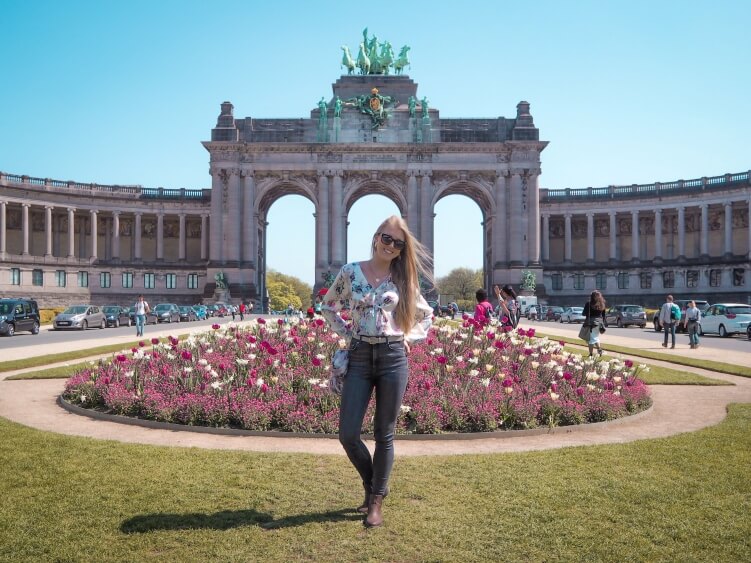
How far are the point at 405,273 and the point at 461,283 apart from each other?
5736 inches

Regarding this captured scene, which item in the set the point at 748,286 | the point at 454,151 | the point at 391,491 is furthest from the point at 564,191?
the point at 391,491

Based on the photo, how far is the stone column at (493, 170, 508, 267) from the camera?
78.9 meters

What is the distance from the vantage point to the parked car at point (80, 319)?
151 feet

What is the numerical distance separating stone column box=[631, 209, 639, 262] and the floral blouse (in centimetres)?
8528

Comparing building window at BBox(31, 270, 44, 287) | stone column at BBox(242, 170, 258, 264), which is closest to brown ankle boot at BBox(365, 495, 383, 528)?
stone column at BBox(242, 170, 258, 264)

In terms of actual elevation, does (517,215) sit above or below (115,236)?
above

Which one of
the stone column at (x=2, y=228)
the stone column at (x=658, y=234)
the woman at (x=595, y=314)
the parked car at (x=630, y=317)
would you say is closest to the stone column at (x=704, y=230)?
the stone column at (x=658, y=234)

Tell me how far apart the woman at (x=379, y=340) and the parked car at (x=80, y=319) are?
44.9 meters

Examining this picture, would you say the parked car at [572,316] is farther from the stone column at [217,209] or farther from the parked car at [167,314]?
the stone column at [217,209]

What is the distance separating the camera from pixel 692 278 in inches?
3275

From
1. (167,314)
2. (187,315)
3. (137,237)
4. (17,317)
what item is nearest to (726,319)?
(17,317)

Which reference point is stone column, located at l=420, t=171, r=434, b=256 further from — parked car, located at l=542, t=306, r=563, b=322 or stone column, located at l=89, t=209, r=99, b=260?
stone column, located at l=89, t=209, r=99, b=260

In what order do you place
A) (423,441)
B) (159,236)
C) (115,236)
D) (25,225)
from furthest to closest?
(159,236) → (115,236) → (25,225) → (423,441)

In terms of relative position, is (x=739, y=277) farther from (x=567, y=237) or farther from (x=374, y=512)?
(x=374, y=512)
